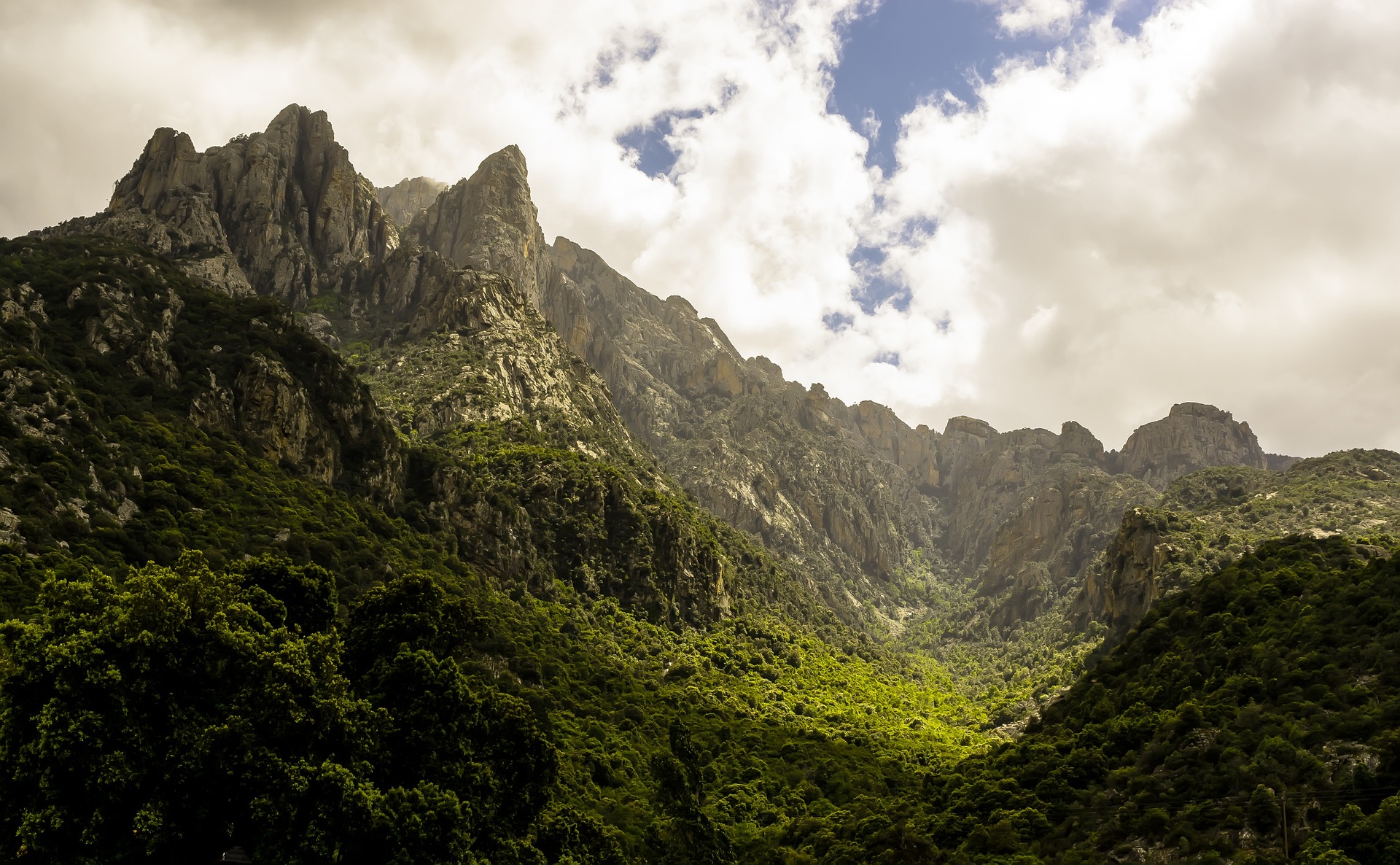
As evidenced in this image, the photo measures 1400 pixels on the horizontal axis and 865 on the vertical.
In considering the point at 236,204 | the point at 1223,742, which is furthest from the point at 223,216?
the point at 1223,742

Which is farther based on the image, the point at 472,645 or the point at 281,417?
the point at 281,417

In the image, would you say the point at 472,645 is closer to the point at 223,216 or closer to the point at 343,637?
the point at 343,637

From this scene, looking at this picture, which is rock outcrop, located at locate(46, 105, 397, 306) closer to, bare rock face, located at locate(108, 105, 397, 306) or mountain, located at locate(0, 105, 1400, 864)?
bare rock face, located at locate(108, 105, 397, 306)

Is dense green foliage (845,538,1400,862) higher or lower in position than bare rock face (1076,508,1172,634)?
lower

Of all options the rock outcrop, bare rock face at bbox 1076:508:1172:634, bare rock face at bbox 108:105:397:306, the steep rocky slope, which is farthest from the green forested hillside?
bare rock face at bbox 108:105:397:306

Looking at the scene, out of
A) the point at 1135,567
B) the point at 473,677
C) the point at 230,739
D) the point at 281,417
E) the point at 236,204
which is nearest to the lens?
the point at 230,739

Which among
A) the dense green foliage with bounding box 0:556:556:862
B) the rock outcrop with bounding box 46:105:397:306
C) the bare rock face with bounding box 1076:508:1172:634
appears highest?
the rock outcrop with bounding box 46:105:397:306

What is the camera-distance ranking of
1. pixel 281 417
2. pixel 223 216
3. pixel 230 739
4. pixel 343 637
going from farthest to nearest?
pixel 223 216 < pixel 281 417 < pixel 343 637 < pixel 230 739

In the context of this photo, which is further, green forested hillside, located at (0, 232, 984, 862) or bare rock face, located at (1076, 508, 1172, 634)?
bare rock face, located at (1076, 508, 1172, 634)

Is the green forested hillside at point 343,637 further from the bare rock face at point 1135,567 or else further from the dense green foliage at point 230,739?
the bare rock face at point 1135,567

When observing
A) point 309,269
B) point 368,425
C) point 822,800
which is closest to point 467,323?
point 309,269

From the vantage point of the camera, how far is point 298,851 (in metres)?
35.7

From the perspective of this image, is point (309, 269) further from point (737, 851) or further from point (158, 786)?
point (158, 786)

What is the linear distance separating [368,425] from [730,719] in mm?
62234
